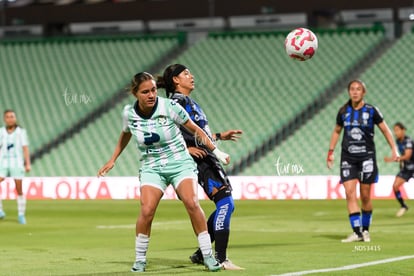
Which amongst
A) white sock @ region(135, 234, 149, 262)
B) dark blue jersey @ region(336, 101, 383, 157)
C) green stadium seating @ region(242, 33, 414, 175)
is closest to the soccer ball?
dark blue jersey @ region(336, 101, 383, 157)

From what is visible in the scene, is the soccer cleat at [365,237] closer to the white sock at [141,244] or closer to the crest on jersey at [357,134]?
the crest on jersey at [357,134]

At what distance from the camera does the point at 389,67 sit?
36.0 meters

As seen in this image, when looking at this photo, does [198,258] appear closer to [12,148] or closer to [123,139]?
[123,139]

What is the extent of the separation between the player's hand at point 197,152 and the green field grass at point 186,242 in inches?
48.2

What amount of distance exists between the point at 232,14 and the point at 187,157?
107 ft

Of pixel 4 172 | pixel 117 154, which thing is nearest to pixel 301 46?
pixel 117 154

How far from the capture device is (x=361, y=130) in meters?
14.3

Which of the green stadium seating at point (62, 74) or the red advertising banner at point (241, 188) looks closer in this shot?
the red advertising banner at point (241, 188)

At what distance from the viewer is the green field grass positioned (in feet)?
34.2

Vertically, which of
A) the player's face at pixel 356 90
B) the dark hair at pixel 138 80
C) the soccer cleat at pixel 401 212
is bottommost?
the dark hair at pixel 138 80

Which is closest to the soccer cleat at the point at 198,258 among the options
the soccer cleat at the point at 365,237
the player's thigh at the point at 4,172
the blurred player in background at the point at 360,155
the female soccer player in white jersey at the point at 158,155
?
the female soccer player in white jersey at the point at 158,155

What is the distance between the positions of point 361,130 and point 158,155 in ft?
17.2

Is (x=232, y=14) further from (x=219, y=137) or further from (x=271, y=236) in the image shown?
(x=219, y=137)

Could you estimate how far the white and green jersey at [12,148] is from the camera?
1950 cm
